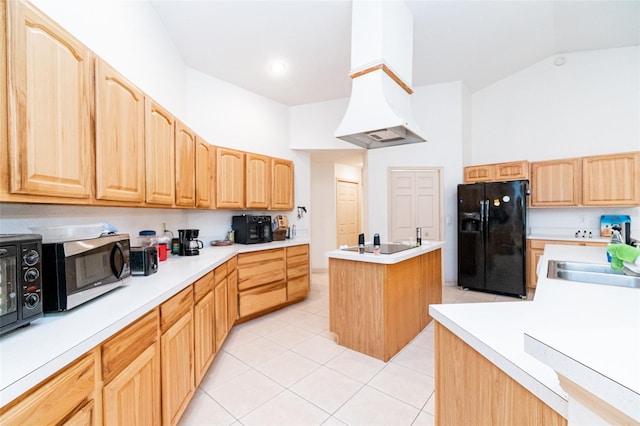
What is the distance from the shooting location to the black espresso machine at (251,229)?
3.46m

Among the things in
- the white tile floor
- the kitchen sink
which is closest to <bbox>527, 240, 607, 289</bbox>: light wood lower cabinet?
the white tile floor

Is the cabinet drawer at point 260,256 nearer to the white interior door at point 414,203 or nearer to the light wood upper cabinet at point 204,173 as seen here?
the light wood upper cabinet at point 204,173

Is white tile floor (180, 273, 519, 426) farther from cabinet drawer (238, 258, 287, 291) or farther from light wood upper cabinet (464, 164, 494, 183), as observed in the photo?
light wood upper cabinet (464, 164, 494, 183)

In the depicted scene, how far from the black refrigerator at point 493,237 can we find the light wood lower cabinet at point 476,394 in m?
3.51

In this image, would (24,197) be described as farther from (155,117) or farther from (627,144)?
(627,144)

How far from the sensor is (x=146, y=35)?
7.55 feet

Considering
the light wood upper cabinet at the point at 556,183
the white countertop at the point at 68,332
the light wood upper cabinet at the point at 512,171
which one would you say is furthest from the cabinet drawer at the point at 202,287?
the light wood upper cabinet at the point at 556,183

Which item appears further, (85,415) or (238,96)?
(238,96)

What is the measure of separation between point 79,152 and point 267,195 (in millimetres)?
2515

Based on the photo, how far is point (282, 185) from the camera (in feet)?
12.9

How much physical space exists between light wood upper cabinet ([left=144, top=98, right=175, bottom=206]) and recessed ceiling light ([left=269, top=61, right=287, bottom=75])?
5.62ft

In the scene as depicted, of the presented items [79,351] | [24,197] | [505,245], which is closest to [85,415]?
[79,351]

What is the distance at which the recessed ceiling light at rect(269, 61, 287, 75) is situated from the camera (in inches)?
133

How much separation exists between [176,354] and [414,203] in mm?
3982
